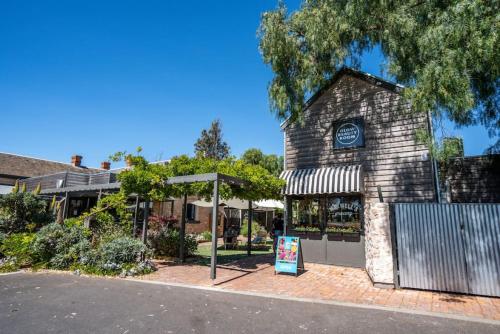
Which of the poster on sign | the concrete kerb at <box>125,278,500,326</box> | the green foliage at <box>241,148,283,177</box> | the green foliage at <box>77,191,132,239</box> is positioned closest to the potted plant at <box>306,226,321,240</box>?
the poster on sign

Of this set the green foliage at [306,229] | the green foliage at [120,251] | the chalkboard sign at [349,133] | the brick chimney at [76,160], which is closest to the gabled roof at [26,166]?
the brick chimney at [76,160]

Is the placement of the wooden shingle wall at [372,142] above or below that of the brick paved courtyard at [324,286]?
above

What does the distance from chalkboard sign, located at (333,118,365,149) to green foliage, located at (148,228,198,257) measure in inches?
278

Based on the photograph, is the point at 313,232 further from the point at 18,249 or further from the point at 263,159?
the point at 263,159

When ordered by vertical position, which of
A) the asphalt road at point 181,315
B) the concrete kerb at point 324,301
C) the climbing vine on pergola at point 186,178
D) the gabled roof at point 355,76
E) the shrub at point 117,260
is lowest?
the asphalt road at point 181,315

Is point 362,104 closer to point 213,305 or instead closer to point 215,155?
point 213,305

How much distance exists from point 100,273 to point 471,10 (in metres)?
12.1

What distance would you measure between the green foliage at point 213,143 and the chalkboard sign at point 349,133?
22.2 m

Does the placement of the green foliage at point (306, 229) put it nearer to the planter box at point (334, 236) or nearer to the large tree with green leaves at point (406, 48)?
the planter box at point (334, 236)

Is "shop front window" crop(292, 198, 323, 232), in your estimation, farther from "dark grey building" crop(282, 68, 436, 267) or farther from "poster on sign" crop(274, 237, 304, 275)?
"poster on sign" crop(274, 237, 304, 275)

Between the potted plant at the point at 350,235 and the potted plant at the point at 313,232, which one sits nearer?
the potted plant at the point at 350,235

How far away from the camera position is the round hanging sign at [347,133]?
435 inches

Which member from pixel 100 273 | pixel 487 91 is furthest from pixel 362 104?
pixel 100 273

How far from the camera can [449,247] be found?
664 centimetres
